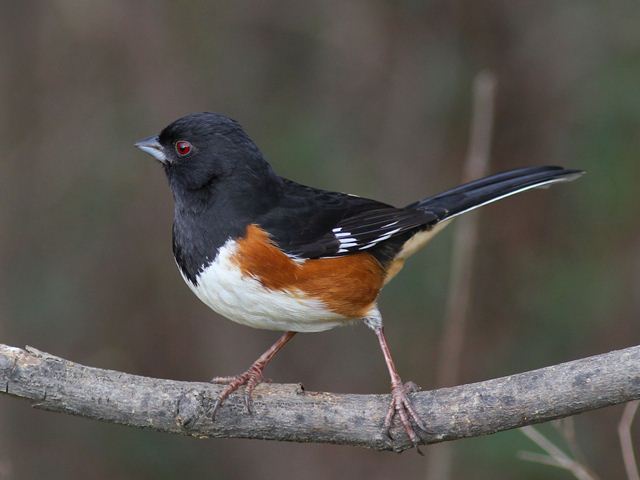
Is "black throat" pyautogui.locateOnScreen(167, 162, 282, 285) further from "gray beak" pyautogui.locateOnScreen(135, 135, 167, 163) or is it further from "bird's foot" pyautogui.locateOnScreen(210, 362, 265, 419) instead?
"bird's foot" pyautogui.locateOnScreen(210, 362, 265, 419)

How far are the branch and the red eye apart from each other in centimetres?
89

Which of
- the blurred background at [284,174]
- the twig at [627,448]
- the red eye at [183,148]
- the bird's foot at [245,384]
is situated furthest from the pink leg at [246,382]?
the blurred background at [284,174]

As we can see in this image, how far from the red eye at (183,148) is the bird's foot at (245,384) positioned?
804mm

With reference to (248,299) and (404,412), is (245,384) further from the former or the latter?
(404,412)

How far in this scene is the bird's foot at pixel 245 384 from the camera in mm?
2855

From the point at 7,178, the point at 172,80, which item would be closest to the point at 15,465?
the point at 7,178

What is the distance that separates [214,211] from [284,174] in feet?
6.59

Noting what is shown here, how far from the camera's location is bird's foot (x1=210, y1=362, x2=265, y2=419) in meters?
2.86

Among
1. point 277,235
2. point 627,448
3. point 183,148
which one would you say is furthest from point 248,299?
point 627,448

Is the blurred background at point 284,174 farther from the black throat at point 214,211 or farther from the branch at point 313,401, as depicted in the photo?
the branch at point 313,401

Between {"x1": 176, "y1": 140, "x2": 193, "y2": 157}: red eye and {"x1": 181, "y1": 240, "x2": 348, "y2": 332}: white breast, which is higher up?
{"x1": 176, "y1": 140, "x2": 193, "y2": 157}: red eye

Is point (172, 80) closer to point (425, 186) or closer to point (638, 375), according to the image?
point (425, 186)

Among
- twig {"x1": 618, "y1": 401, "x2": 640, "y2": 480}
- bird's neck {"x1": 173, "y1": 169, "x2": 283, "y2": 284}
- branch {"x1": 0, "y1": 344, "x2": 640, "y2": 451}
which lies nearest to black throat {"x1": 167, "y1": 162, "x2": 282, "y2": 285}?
bird's neck {"x1": 173, "y1": 169, "x2": 283, "y2": 284}

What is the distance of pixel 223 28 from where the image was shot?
558cm
